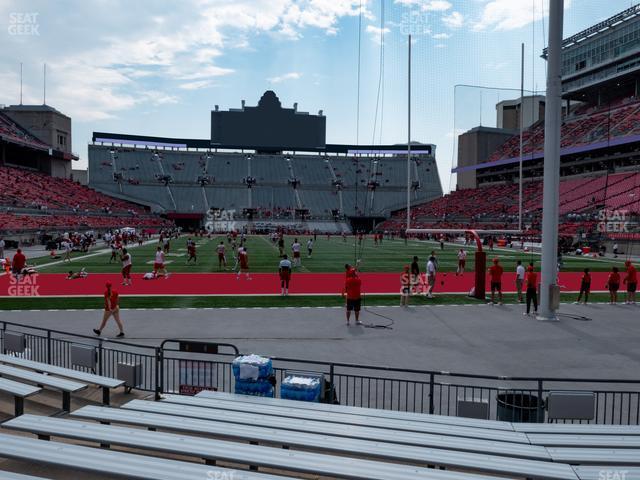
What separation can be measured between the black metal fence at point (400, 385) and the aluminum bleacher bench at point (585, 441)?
1.38m

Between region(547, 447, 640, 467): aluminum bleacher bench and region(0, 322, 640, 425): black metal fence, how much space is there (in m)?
1.89

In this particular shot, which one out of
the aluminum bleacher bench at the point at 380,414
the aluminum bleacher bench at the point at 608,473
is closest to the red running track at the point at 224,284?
the aluminum bleacher bench at the point at 380,414

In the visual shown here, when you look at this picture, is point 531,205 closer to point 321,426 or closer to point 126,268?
point 126,268

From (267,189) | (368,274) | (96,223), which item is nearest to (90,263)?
(368,274)

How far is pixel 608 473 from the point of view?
12.4ft

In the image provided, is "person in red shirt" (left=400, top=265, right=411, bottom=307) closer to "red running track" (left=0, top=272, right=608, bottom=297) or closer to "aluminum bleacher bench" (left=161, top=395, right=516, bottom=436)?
"red running track" (left=0, top=272, right=608, bottom=297)

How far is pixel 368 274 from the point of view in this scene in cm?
2648

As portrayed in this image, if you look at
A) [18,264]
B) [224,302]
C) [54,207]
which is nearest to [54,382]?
[224,302]

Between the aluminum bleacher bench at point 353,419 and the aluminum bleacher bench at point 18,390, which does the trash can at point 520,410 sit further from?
the aluminum bleacher bench at point 18,390

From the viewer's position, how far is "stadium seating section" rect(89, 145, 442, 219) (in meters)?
93.0

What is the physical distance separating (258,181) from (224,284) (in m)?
79.2

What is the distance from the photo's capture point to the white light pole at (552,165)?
14.7m

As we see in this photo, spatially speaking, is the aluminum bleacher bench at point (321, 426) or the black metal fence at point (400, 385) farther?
the black metal fence at point (400, 385)

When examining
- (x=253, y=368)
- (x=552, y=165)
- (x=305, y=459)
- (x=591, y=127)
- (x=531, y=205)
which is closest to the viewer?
(x=305, y=459)
